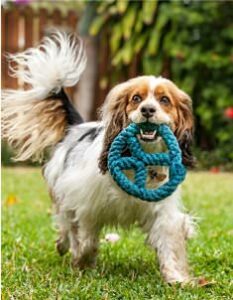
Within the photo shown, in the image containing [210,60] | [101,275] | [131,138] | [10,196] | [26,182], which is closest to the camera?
[131,138]

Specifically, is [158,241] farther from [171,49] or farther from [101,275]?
[171,49]

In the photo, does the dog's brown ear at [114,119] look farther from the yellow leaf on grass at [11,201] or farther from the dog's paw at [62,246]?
the yellow leaf on grass at [11,201]

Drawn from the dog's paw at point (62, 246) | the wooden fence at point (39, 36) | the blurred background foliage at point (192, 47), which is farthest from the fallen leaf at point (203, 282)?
the wooden fence at point (39, 36)

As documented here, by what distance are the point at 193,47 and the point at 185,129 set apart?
9.29 m

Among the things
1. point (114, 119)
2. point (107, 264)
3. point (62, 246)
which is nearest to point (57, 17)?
point (62, 246)

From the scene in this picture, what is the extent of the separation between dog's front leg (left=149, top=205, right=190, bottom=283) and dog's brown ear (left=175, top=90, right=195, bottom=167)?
319 mm

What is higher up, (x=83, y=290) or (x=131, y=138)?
(x=131, y=138)

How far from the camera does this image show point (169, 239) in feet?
14.8

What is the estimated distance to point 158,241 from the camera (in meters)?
4.55

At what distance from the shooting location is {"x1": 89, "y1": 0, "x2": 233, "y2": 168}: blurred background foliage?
525 inches

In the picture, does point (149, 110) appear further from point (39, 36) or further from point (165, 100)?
point (39, 36)

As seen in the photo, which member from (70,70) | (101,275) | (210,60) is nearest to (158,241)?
(101,275)

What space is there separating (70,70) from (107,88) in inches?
377

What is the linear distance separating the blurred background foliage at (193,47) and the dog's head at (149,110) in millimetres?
8641
